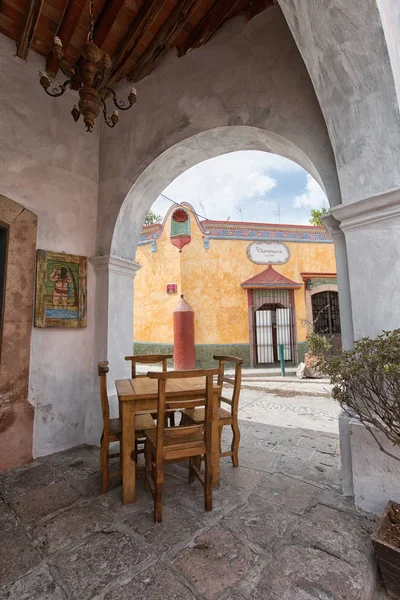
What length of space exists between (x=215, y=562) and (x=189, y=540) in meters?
0.21

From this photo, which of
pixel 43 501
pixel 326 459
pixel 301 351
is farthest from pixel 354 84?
pixel 301 351

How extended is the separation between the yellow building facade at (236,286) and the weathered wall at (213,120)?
547 cm

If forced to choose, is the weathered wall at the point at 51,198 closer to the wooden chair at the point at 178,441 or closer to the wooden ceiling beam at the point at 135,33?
the wooden ceiling beam at the point at 135,33

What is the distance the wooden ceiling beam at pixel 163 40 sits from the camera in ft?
9.32

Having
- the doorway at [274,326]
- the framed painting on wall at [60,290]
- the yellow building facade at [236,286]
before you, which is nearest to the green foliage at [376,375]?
the framed painting on wall at [60,290]

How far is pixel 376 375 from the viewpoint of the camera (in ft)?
5.24

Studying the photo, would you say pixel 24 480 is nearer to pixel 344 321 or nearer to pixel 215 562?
pixel 215 562

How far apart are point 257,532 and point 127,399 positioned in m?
1.13

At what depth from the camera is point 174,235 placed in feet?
30.1

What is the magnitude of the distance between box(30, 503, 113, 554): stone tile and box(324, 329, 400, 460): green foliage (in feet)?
5.45

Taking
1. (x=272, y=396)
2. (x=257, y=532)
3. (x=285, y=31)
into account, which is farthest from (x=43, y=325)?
(x=272, y=396)

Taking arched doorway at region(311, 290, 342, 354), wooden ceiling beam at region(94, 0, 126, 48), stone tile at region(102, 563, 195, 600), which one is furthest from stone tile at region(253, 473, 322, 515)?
arched doorway at region(311, 290, 342, 354)

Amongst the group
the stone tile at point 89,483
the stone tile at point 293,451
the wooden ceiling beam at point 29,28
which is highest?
the wooden ceiling beam at point 29,28

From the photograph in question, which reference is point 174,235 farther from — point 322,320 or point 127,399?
point 127,399
